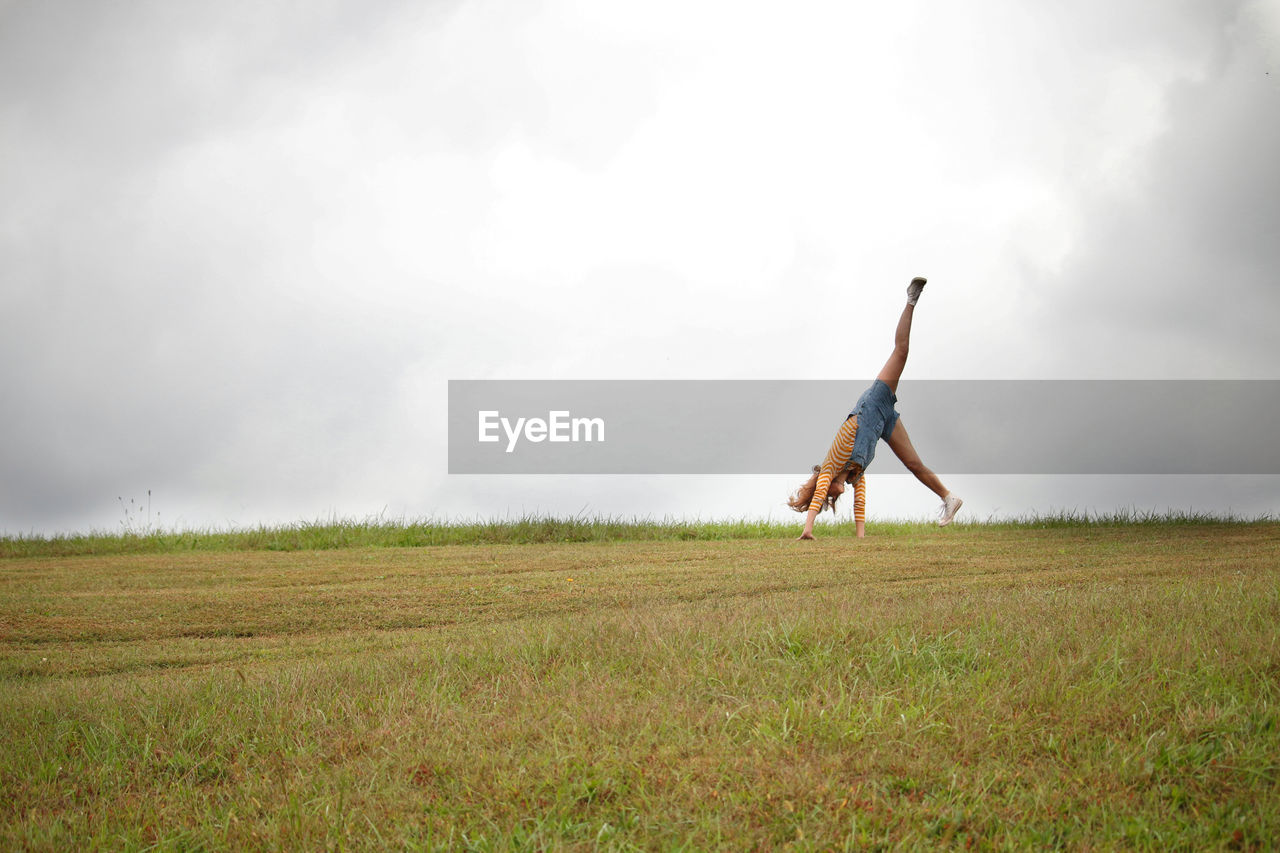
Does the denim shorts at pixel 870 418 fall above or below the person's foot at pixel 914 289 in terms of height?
below

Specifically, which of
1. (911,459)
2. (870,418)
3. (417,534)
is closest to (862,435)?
(870,418)

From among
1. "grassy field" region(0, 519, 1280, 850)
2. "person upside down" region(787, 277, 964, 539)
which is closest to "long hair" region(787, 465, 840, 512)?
"person upside down" region(787, 277, 964, 539)

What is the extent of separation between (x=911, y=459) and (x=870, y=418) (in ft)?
4.67

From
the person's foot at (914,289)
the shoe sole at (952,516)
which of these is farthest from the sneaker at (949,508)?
the person's foot at (914,289)

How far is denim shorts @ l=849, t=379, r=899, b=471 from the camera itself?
13.2 metres

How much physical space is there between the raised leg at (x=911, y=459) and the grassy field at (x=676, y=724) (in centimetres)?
648

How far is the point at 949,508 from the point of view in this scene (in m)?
14.7

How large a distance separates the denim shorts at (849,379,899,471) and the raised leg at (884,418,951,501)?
617 mm

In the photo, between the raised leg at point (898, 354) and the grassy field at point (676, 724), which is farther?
the raised leg at point (898, 354)

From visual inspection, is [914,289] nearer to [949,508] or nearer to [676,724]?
[949,508]

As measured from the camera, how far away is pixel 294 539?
1414 cm

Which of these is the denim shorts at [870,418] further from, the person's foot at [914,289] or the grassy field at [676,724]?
the grassy field at [676,724]

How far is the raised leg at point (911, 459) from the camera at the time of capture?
46.1 feet

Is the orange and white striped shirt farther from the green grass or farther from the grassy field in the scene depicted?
the grassy field
